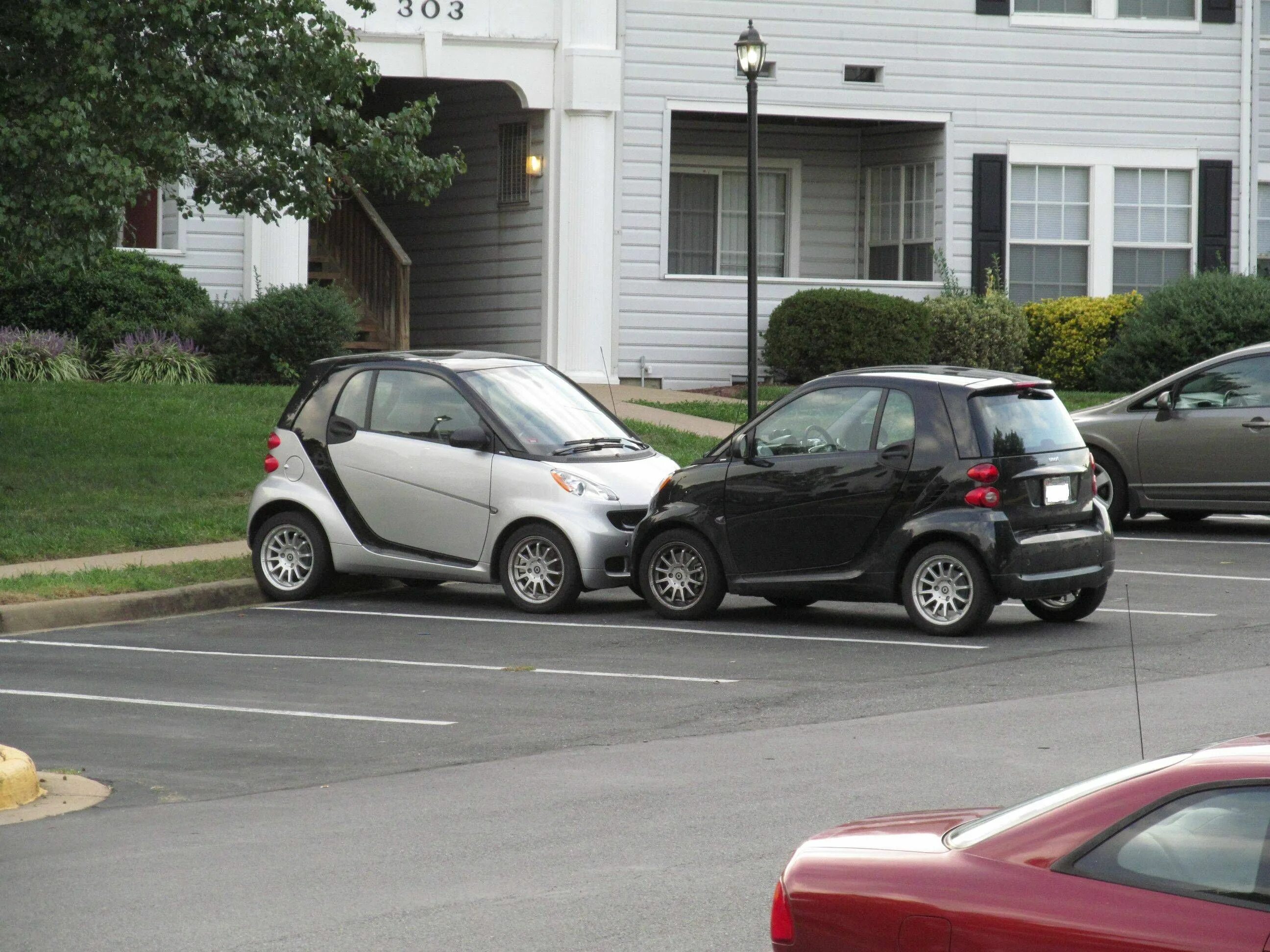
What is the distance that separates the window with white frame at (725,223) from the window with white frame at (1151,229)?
5021 mm

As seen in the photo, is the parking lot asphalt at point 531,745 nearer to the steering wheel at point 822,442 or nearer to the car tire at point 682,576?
the car tire at point 682,576

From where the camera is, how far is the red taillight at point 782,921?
4.02 metres

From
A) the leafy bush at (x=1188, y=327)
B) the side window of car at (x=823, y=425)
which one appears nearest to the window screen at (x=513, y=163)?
the leafy bush at (x=1188, y=327)

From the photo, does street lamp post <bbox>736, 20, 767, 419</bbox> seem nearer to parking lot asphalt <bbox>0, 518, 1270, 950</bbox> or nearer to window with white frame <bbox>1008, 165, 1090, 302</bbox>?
parking lot asphalt <bbox>0, 518, 1270, 950</bbox>

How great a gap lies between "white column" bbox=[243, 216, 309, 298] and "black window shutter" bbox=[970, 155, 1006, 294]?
974 cm

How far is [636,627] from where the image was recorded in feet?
40.5

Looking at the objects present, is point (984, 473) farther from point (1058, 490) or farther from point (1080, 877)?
point (1080, 877)

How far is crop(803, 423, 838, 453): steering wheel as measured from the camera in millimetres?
11984

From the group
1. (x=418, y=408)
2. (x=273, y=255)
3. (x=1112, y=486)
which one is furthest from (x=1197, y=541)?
(x=273, y=255)

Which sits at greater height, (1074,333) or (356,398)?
(1074,333)

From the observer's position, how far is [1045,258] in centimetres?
2811

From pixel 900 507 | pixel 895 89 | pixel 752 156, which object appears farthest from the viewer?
pixel 895 89

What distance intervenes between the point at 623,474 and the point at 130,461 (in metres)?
6.89

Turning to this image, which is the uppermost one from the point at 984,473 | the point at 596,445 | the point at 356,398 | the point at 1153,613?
the point at 356,398
